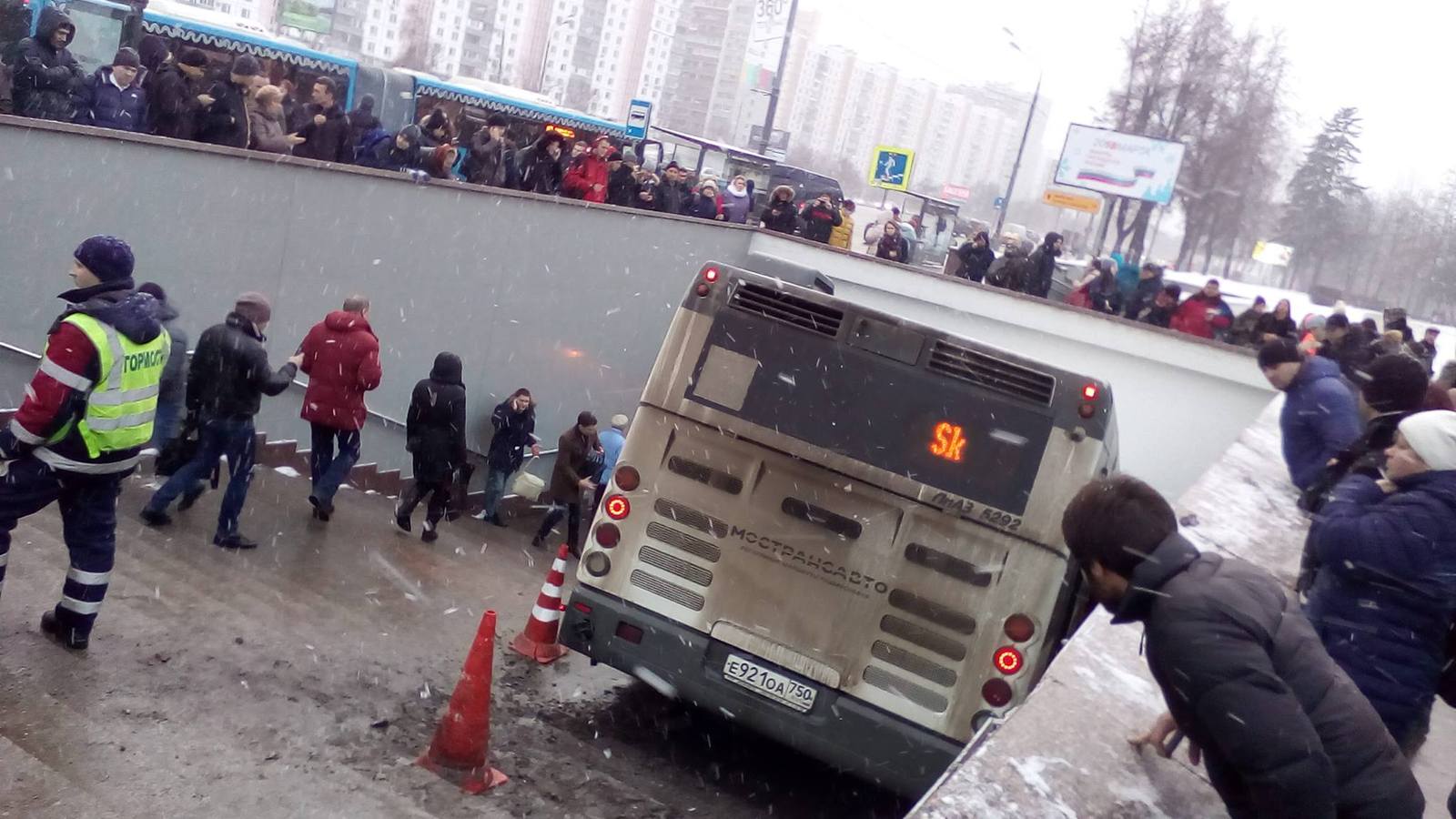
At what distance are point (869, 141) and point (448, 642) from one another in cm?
9248

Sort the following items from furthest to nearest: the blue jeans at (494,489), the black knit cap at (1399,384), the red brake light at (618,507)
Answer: the blue jeans at (494,489), the red brake light at (618,507), the black knit cap at (1399,384)

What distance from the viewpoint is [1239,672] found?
2758 millimetres

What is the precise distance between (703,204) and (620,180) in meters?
2.61

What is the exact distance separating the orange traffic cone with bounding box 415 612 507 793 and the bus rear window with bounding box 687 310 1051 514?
6.61 feet

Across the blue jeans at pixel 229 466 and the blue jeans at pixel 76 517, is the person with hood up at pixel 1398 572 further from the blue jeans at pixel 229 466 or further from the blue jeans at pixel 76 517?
the blue jeans at pixel 229 466

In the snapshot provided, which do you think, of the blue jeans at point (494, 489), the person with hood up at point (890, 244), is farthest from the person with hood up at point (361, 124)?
the person with hood up at point (890, 244)

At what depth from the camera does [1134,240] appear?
147 feet

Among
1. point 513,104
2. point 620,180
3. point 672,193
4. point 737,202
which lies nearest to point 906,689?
point 620,180

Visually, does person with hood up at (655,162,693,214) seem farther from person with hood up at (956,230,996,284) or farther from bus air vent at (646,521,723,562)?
bus air vent at (646,521,723,562)

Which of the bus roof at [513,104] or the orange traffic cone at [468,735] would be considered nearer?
the orange traffic cone at [468,735]

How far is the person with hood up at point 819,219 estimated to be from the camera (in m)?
23.5

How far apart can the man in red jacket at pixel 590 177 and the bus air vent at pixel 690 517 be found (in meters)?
11.6

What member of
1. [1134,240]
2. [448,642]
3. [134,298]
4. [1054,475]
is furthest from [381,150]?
[1134,240]

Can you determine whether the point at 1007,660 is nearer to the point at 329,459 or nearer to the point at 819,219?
the point at 329,459
